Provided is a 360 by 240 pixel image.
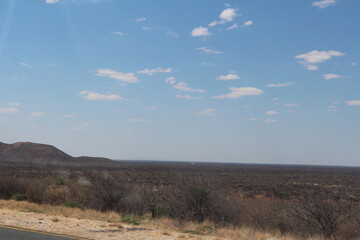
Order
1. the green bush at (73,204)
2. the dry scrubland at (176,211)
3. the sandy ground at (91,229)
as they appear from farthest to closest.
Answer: the green bush at (73,204) < the dry scrubland at (176,211) < the sandy ground at (91,229)

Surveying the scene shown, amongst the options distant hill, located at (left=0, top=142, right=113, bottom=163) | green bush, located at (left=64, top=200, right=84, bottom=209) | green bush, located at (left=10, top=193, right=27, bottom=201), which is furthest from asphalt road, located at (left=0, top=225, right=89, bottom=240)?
distant hill, located at (left=0, top=142, right=113, bottom=163)

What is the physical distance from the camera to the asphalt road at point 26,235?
990 centimetres

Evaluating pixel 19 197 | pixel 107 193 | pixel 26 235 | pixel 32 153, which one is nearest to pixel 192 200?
pixel 107 193

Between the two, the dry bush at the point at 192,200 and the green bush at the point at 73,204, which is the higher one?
the dry bush at the point at 192,200

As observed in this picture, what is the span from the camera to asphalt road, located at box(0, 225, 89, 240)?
9.90 meters

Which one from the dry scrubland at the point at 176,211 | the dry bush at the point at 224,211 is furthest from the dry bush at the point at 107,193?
the dry bush at the point at 224,211

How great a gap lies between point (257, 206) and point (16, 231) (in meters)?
13.3

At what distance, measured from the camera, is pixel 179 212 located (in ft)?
61.7

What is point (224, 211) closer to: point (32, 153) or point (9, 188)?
point (9, 188)

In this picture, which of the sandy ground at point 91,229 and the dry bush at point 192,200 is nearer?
the sandy ground at point 91,229

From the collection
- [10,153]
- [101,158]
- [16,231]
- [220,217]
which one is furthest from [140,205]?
[101,158]

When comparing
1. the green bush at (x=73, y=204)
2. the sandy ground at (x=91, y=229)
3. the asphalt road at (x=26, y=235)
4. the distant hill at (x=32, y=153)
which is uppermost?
the distant hill at (x=32, y=153)

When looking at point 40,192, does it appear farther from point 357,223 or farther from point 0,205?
point 357,223

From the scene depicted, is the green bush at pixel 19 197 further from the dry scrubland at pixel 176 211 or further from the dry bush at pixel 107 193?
the dry bush at pixel 107 193
